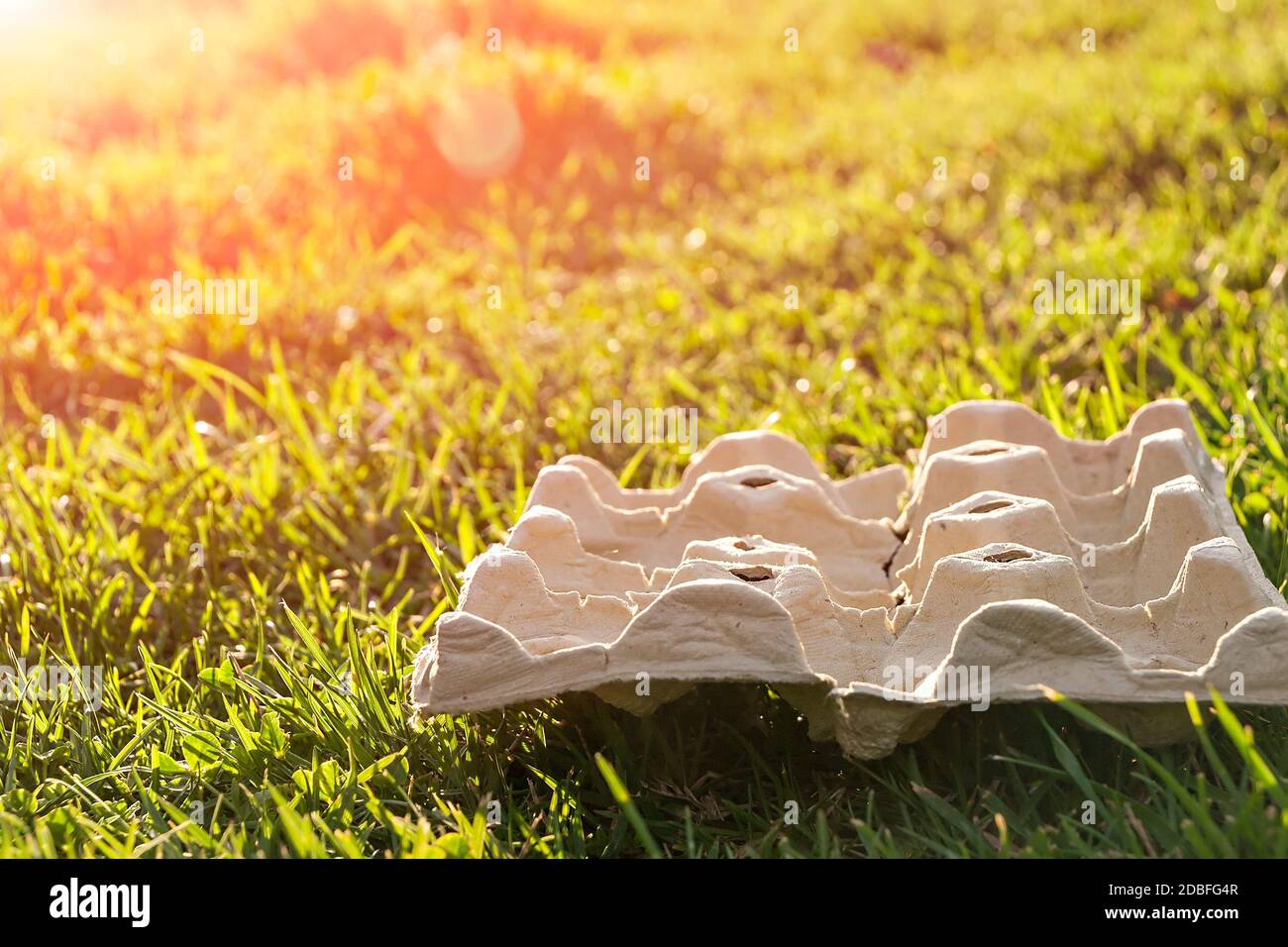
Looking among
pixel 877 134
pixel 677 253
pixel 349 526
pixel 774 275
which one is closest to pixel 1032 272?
pixel 774 275

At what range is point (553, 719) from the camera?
7.86 feet

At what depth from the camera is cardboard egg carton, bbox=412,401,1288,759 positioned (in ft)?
6.56

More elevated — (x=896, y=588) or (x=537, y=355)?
(x=537, y=355)

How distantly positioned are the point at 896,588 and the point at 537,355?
234 centimetres

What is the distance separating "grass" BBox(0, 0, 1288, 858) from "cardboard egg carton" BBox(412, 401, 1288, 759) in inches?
5.4

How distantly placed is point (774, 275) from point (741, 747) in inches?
134

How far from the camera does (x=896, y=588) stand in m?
2.68

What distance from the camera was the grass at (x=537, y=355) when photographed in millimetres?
2240

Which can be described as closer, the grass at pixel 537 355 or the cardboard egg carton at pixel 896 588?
the cardboard egg carton at pixel 896 588

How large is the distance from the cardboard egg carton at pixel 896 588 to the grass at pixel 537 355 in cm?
14

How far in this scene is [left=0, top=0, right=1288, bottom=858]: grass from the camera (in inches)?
88.2

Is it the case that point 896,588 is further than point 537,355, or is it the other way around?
point 537,355

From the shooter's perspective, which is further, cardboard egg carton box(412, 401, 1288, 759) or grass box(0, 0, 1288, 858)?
grass box(0, 0, 1288, 858)

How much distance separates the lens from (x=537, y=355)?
4730 mm
